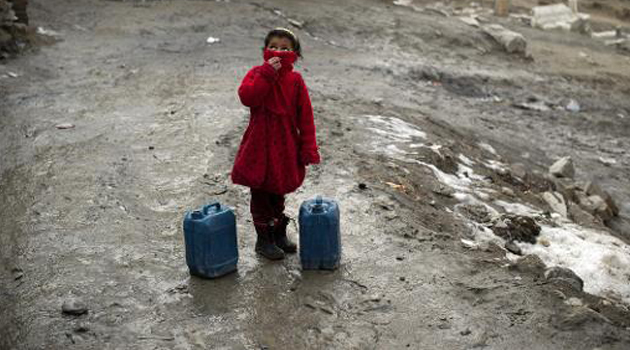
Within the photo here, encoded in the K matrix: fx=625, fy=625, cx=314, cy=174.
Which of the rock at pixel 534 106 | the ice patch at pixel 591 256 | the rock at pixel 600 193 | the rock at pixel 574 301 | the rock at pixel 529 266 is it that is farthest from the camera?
the rock at pixel 534 106

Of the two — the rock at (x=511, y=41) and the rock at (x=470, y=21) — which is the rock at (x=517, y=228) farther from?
the rock at (x=470, y=21)

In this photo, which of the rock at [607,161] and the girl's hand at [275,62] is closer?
the girl's hand at [275,62]

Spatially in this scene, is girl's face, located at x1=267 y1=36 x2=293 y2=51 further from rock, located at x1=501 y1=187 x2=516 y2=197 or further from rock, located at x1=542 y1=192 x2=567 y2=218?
rock, located at x1=542 y1=192 x2=567 y2=218

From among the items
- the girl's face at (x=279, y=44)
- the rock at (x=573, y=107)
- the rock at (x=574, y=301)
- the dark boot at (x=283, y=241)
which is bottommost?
the rock at (x=573, y=107)

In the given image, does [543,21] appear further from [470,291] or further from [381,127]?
[470,291]

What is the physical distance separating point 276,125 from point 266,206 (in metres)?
0.54

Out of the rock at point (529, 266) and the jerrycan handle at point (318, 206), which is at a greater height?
the jerrycan handle at point (318, 206)

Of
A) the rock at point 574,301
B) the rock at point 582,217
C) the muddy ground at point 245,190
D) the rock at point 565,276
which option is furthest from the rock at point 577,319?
the rock at point 582,217

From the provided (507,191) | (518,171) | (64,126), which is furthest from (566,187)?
(64,126)

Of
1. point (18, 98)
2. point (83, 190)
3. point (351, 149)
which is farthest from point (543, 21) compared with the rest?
point (83, 190)

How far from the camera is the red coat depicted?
350cm

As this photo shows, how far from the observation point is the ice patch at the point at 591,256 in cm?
469

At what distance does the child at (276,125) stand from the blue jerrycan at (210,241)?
9.1 inches

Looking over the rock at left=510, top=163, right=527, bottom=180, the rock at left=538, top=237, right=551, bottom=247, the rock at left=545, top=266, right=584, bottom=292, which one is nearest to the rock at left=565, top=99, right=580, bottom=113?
Answer: the rock at left=510, top=163, right=527, bottom=180
